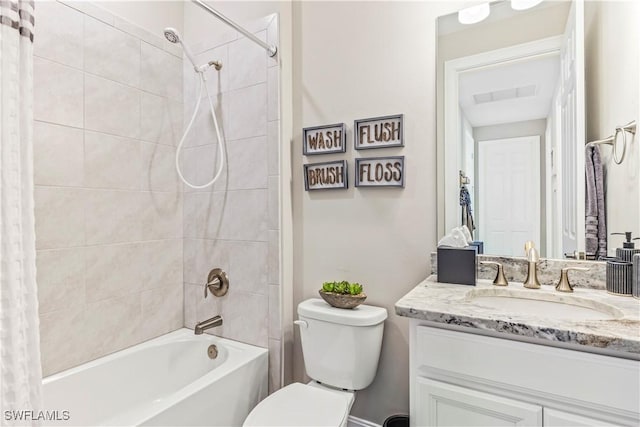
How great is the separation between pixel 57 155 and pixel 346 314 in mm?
1497

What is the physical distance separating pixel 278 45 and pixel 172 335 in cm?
175

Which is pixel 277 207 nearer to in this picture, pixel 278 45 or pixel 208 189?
pixel 208 189

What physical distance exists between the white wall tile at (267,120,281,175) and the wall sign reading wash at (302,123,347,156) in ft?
0.47

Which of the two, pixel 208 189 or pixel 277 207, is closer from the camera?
pixel 277 207

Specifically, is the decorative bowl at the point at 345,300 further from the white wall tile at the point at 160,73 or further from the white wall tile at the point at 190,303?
the white wall tile at the point at 160,73

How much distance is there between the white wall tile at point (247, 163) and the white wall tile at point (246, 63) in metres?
0.32

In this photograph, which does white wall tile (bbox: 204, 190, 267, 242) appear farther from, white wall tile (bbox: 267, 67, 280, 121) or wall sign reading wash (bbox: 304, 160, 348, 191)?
white wall tile (bbox: 267, 67, 280, 121)

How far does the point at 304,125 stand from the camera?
6.31ft

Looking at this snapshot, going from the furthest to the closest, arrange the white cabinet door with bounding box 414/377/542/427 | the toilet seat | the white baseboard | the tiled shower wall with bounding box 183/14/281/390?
the tiled shower wall with bounding box 183/14/281/390, the white baseboard, the toilet seat, the white cabinet door with bounding box 414/377/542/427

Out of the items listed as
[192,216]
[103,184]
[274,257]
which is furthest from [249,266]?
[103,184]

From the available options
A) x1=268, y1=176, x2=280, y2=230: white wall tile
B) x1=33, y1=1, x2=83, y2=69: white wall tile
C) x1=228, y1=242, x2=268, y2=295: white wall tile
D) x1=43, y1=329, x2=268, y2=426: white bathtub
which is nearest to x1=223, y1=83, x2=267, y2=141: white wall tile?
x1=268, y1=176, x2=280, y2=230: white wall tile

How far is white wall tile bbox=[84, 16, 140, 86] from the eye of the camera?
1.73 metres

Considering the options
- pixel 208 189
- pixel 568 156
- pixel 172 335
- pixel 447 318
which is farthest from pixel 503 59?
pixel 172 335

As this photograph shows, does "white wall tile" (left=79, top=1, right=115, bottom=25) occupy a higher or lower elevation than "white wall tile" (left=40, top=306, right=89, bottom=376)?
higher
